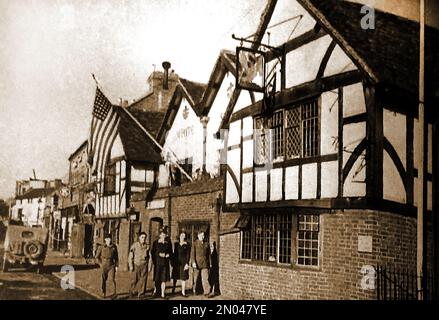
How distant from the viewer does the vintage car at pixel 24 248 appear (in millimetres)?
6488

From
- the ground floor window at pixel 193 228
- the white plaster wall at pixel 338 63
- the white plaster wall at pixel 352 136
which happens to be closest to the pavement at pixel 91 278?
the ground floor window at pixel 193 228

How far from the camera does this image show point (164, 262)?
22.2 feet

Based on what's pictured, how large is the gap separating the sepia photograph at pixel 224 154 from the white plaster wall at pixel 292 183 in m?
0.02

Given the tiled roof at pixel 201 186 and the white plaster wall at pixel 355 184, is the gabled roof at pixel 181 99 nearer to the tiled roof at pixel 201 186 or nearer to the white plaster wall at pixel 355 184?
the tiled roof at pixel 201 186

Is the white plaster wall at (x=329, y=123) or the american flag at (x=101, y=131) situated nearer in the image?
the white plaster wall at (x=329, y=123)

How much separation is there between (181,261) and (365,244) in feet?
8.63

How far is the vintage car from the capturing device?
649 centimetres

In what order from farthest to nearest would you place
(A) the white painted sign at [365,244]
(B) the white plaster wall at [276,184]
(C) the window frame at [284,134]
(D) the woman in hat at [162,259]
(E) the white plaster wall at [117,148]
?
1. (E) the white plaster wall at [117,148]
2. (D) the woman in hat at [162,259]
3. (B) the white plaster wall at [276,184]
4. (C) the window frame at [284,134]
5. (A) the white painted sign at [365,244]

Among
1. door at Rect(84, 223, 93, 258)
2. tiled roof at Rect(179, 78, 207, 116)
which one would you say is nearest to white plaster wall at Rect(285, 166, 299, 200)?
tiled roof at Rect(179, 78, 207, 116)

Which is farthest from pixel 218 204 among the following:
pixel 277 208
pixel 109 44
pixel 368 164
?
pixel 109 44

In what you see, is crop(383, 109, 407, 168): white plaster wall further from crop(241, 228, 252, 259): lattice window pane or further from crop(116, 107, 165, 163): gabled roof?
crop(116, 107, 165, 163): gabled roof

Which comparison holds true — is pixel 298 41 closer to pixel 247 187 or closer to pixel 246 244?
pixel 247 187

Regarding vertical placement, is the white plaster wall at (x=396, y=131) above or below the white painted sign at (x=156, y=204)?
above
